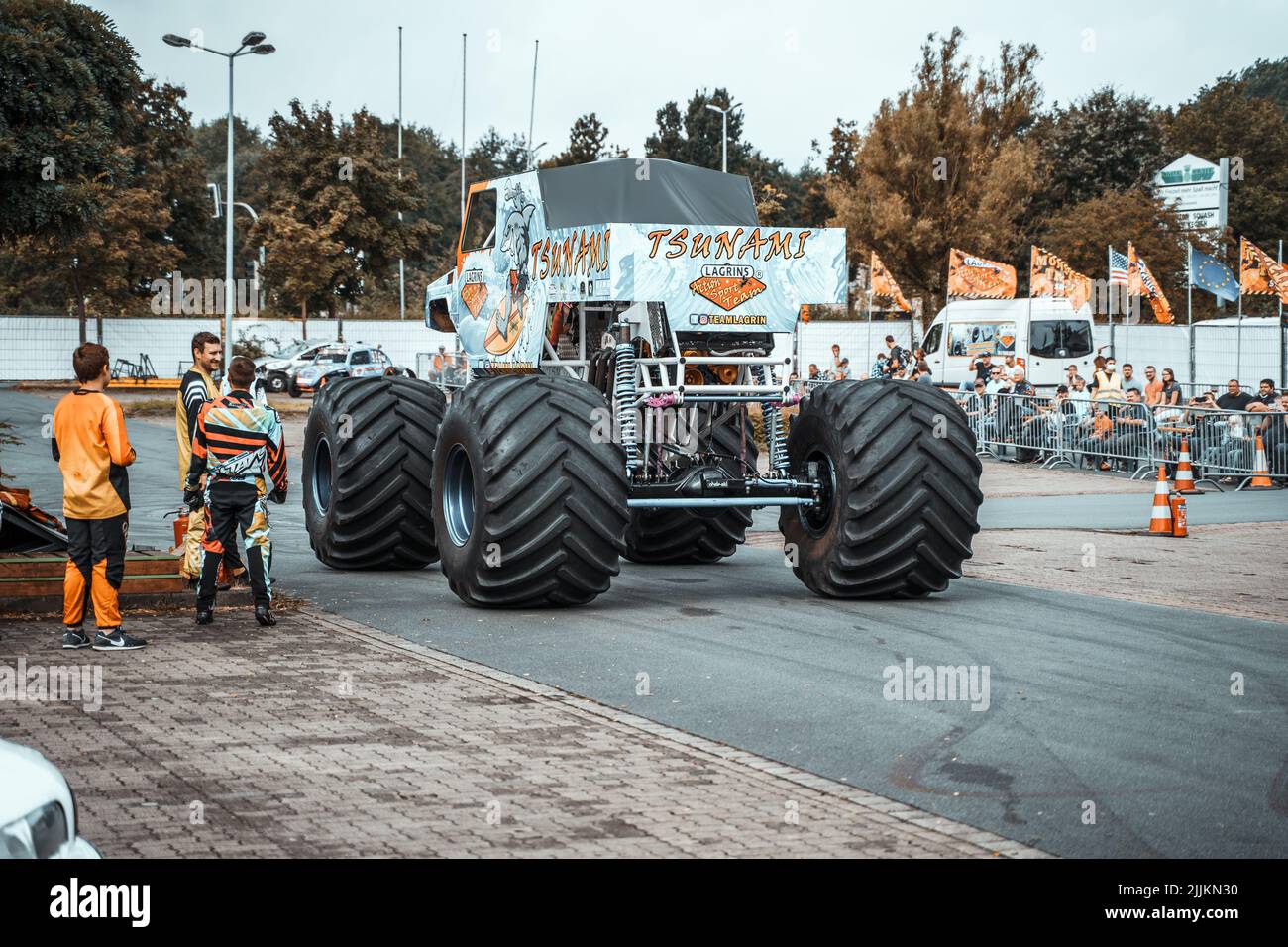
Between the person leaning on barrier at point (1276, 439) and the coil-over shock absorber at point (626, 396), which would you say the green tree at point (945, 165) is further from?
the coil-over shock absorber at point (626, 396)

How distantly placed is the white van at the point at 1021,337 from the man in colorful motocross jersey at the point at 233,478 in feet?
92.4

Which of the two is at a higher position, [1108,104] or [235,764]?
[1108,104]

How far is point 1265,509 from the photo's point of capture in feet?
65.9

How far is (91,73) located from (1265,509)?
14634 mm

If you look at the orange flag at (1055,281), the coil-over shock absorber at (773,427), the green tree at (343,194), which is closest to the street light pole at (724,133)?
the green tree at (343,194)

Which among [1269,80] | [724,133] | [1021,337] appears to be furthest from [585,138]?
[1269,80]

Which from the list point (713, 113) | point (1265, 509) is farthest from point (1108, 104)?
point (1265, 509)

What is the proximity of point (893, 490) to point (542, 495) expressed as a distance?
8.14 ft

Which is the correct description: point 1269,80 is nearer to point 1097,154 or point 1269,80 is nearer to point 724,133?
point 1097,154

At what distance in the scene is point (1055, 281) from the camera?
3753 cm

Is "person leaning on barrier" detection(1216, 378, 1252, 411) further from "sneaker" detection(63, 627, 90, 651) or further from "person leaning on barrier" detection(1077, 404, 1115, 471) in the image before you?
"sneaker" detection(63, 627, 90, 651)

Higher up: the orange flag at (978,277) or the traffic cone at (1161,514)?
the orange flag at (978,277)

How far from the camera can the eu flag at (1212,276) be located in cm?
3234
